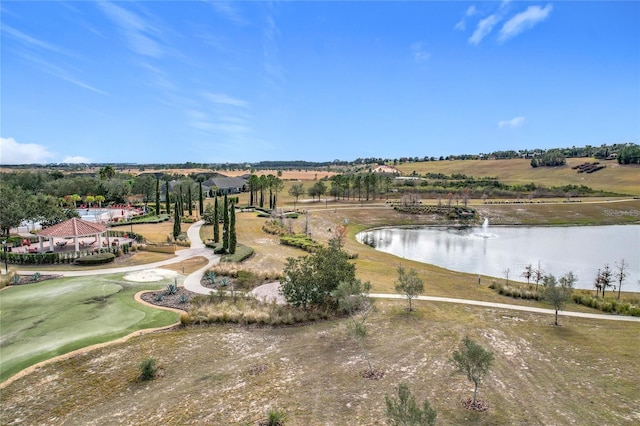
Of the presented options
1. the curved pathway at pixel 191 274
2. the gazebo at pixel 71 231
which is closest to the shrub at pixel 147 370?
the curved pathway at pixel 191 274

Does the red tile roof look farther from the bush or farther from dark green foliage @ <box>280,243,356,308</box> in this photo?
dark green foliage @ <box>280,243,356,308</box>

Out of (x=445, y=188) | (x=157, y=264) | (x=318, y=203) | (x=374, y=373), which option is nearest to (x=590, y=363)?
(x=374, y=373)

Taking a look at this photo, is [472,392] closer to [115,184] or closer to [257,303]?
[257,303]

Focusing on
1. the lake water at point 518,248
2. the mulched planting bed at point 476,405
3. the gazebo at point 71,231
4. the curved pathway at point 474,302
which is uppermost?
the gazebo at point 71,231

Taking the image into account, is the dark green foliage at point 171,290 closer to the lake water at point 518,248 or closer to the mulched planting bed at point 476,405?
the mulched planting bed at point 476,405

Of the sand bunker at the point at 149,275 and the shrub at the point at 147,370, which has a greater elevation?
the sand bunker at the point at 149,275

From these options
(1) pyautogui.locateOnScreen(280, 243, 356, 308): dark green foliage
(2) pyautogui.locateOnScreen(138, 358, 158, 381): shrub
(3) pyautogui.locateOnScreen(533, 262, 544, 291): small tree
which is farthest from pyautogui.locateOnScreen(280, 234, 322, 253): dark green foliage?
(2) pyautogui.locateOnScreen(138, 358, 158, 381): shrub
